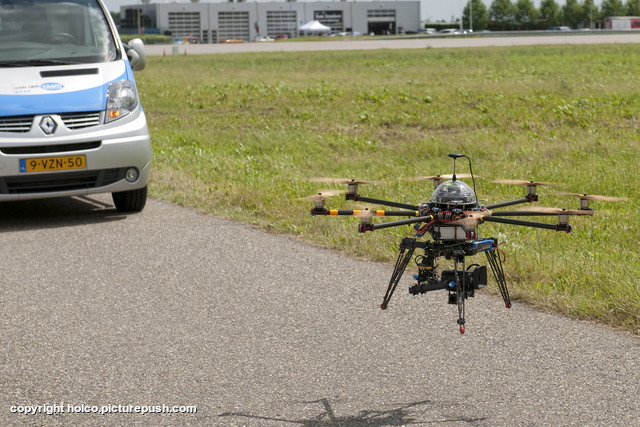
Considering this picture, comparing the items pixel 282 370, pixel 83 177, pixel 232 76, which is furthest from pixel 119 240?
pixel 232 76

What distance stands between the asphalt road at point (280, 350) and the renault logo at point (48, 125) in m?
1.34

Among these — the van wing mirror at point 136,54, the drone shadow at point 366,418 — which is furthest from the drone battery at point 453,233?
the van wing mirror at point 136,54

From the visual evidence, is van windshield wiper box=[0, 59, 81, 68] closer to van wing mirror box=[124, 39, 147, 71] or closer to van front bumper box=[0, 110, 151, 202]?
van wing mirror box=[124, 39, 147, 71]

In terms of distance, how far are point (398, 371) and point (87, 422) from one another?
1.60m

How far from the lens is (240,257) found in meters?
7.04

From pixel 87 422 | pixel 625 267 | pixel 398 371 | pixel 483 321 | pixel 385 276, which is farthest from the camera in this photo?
pixel 385 276

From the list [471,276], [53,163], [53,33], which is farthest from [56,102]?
[471,276]

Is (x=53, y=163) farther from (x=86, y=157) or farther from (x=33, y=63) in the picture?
(x=33, y=63)

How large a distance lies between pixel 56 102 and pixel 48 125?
0.80ft

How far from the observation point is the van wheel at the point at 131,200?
8.79 m

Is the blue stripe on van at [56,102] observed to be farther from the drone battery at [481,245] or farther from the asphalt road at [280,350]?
the drone battery at [481,245]

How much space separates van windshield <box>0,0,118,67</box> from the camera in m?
8.41

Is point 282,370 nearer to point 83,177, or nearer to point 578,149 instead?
point 83,177

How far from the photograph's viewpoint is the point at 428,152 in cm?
1309
